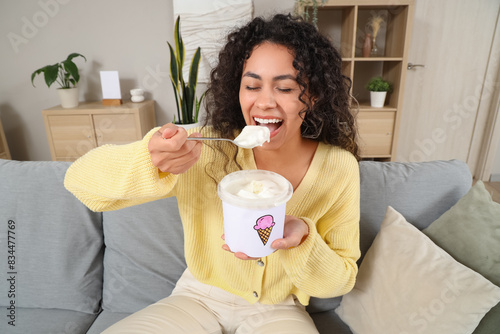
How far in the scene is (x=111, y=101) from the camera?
3.09 meters

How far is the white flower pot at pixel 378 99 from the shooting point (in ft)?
10.1

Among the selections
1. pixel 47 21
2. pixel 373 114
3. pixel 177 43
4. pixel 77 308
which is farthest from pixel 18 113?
pixel 373 114

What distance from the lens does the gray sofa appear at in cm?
123

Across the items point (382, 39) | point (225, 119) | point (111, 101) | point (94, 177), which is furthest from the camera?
point (382, 39)

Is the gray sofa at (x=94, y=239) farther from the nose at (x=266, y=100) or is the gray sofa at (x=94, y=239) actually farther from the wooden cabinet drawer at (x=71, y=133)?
the wooden cabinet drawer at (x=71, y=133)

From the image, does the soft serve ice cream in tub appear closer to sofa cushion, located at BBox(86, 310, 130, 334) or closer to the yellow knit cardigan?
the yellow knit cardigan

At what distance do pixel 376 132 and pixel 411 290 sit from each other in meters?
2.44

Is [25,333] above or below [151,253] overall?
below

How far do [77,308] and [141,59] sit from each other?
2666 mm

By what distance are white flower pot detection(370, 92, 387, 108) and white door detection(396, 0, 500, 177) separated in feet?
1.73

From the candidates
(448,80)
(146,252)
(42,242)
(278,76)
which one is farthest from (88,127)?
(448,80)

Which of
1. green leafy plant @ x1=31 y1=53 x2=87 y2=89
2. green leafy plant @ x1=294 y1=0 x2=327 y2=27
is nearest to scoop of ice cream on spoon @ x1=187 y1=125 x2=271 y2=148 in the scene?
green leafy plant @ x1=294 y1=0 x2=327 y2=27

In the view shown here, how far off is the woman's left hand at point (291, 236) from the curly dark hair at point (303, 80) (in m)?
0.32

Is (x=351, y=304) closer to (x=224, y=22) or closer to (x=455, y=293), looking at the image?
(x=455, y=293)
